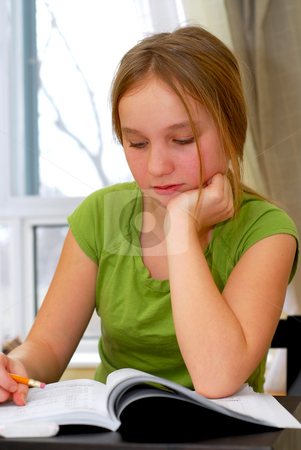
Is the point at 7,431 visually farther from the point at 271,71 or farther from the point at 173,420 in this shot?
the point at 271,71

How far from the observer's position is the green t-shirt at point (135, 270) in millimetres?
721

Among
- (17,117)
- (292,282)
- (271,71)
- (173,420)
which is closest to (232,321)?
(173,420)

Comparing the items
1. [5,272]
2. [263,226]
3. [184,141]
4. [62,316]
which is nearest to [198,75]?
[184,141]

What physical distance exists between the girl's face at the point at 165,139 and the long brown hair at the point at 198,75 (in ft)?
0.04

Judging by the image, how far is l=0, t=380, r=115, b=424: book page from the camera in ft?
1.28

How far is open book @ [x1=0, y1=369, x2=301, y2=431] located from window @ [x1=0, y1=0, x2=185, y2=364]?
0.42 meters

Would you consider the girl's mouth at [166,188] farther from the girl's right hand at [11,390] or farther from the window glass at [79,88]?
the girl's right hand at [11,390]

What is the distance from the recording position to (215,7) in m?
0.73

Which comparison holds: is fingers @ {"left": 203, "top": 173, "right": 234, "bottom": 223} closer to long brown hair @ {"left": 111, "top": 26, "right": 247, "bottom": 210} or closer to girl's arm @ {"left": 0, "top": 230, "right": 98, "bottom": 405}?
long brown hair @ {"left": 111, "top": 26, "right": 247, "bottom": 210}

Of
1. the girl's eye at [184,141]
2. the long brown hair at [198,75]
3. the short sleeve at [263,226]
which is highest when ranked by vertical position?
the long brown hair at [198,75]

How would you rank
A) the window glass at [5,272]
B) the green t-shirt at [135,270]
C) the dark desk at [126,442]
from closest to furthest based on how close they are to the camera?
the dark desk at [126,442], the green t-shirt at [135,270], the window glass at [5,272]

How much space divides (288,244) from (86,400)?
1.30 ft

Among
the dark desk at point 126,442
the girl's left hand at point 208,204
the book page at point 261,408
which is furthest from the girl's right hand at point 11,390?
the girl's left hand at point 208,204

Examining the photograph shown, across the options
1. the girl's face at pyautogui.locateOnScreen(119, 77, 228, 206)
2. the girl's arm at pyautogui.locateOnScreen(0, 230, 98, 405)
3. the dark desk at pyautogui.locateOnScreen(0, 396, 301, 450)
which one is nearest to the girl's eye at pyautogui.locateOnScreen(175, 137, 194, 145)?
the girl's face at pyautogui.locateOnScreen(119, 77, 228, 206)
